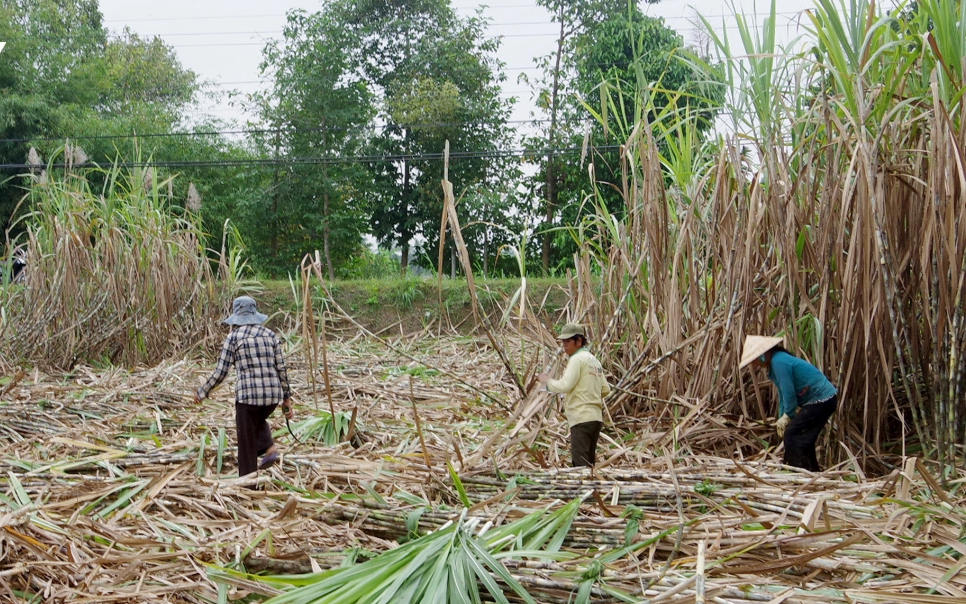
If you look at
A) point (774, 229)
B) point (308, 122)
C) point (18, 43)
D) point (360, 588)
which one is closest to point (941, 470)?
point (774, 229)

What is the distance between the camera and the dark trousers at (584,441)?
180 inches

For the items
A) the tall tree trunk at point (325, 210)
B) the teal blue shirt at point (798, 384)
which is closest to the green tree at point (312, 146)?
the tall tree trunk at point (325, 210)

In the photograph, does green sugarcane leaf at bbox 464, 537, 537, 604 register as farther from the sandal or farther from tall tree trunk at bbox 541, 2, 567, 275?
tall tree trunk at bbox 541, 2, 567, 275

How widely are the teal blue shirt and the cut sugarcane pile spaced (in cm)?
31

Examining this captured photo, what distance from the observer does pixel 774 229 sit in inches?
175

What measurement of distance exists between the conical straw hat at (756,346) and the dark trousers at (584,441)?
790mm

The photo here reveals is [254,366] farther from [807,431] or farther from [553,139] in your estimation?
[553,139]

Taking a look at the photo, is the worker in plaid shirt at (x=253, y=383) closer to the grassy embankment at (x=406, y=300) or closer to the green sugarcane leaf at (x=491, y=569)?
the green sugarcane leaf at (x=491, y=569)

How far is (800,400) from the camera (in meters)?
4.26

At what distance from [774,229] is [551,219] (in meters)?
11.6

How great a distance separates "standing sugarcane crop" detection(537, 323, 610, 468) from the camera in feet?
14.9

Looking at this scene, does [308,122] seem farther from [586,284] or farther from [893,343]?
[893,343]

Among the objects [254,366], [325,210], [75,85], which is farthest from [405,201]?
[254,366]

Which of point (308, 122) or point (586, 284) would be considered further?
point (308, 122)
